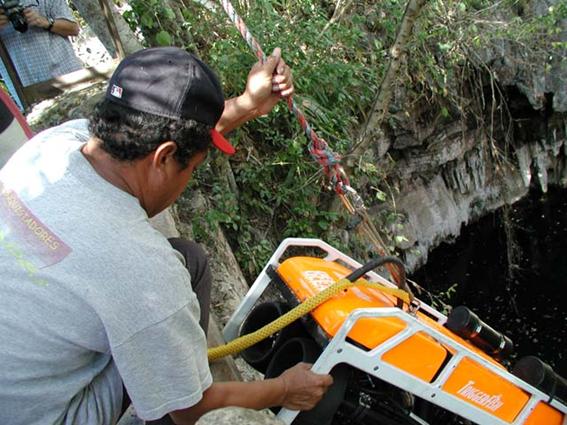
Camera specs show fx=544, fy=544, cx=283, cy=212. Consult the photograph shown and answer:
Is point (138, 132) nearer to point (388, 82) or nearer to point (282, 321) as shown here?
point (282, 321)

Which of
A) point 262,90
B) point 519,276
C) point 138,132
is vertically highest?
point 138,132

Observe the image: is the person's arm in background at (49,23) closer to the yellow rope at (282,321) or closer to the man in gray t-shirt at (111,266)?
the man in gray t-shirt at (111,266)

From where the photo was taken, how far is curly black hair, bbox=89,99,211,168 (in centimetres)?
149

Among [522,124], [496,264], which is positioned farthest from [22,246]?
[522,124]

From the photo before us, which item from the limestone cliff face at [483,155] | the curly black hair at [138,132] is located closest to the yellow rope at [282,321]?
the curly black hair at [138,132]

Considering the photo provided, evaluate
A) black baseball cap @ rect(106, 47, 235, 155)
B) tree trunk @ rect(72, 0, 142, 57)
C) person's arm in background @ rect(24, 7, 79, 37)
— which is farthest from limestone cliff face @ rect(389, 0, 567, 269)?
black baseball cap @ rect(106, 47, 235, 155)

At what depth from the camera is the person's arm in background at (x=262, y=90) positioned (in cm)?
241

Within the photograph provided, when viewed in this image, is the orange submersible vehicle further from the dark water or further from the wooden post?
the dark water

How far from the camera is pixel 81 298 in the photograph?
4.46 feet

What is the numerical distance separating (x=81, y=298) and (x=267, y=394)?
2.34ft

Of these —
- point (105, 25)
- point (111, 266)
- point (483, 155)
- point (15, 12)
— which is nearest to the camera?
point (111, 266)

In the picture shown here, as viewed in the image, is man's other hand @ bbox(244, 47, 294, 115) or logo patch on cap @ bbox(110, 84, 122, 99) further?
man's other hand @ bbox(244, 47, 294, 115)

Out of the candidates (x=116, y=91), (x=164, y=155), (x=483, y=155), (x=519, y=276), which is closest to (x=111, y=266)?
(x=164, y=155)

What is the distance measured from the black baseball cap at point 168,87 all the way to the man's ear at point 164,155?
8cm
